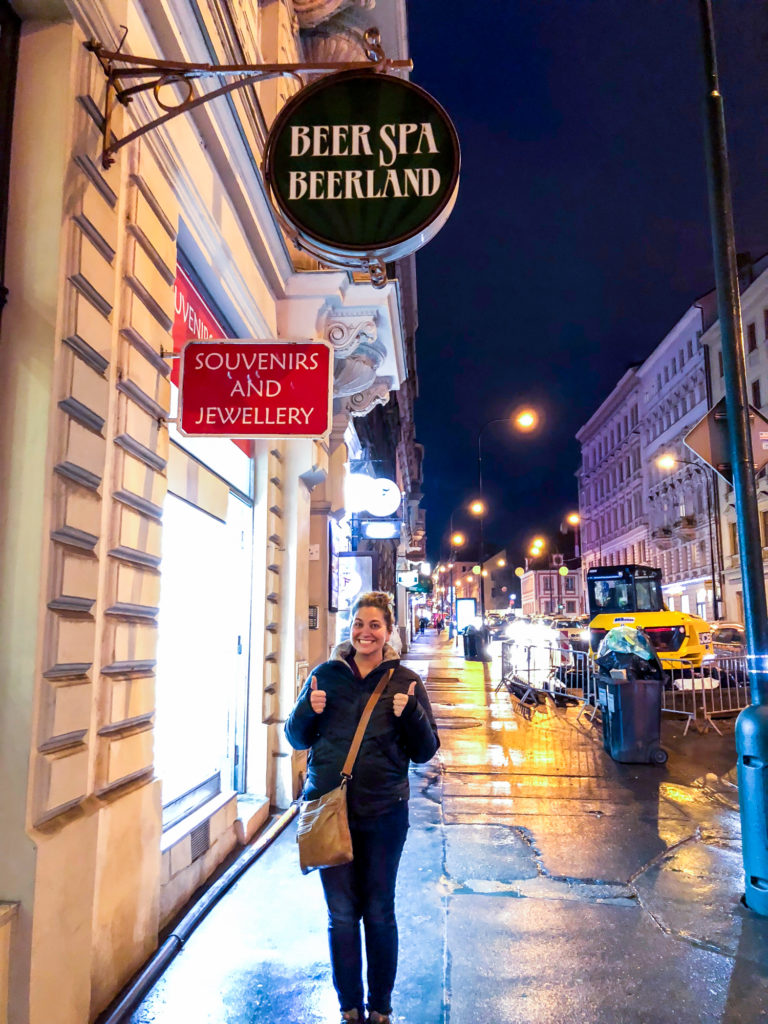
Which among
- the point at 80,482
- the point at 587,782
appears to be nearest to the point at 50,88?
the point at 80,482

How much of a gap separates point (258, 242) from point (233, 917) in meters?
5.65

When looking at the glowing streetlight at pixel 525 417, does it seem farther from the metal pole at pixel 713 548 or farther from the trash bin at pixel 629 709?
the metal pole at pixel 713 548

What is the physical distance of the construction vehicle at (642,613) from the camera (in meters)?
18.8

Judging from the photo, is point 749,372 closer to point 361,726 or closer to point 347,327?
point 347,327

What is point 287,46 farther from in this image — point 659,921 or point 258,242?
point 659,921

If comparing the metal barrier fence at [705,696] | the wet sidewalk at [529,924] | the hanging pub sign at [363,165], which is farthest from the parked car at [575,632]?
the hanging pub sign at [363,165]

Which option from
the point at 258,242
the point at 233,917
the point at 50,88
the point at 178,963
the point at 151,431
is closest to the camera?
the point at 50,88

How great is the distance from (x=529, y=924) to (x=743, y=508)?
3.17 meters

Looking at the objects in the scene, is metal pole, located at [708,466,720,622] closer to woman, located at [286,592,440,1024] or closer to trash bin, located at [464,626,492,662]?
trash bin, located at [464,626,492,662]

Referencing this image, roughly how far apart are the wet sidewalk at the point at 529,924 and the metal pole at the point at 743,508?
566mm

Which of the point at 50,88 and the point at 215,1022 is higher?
the point at 50,88

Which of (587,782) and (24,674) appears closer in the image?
(24,674)

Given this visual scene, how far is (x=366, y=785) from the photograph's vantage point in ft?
10.7

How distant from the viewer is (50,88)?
3.38 metres
